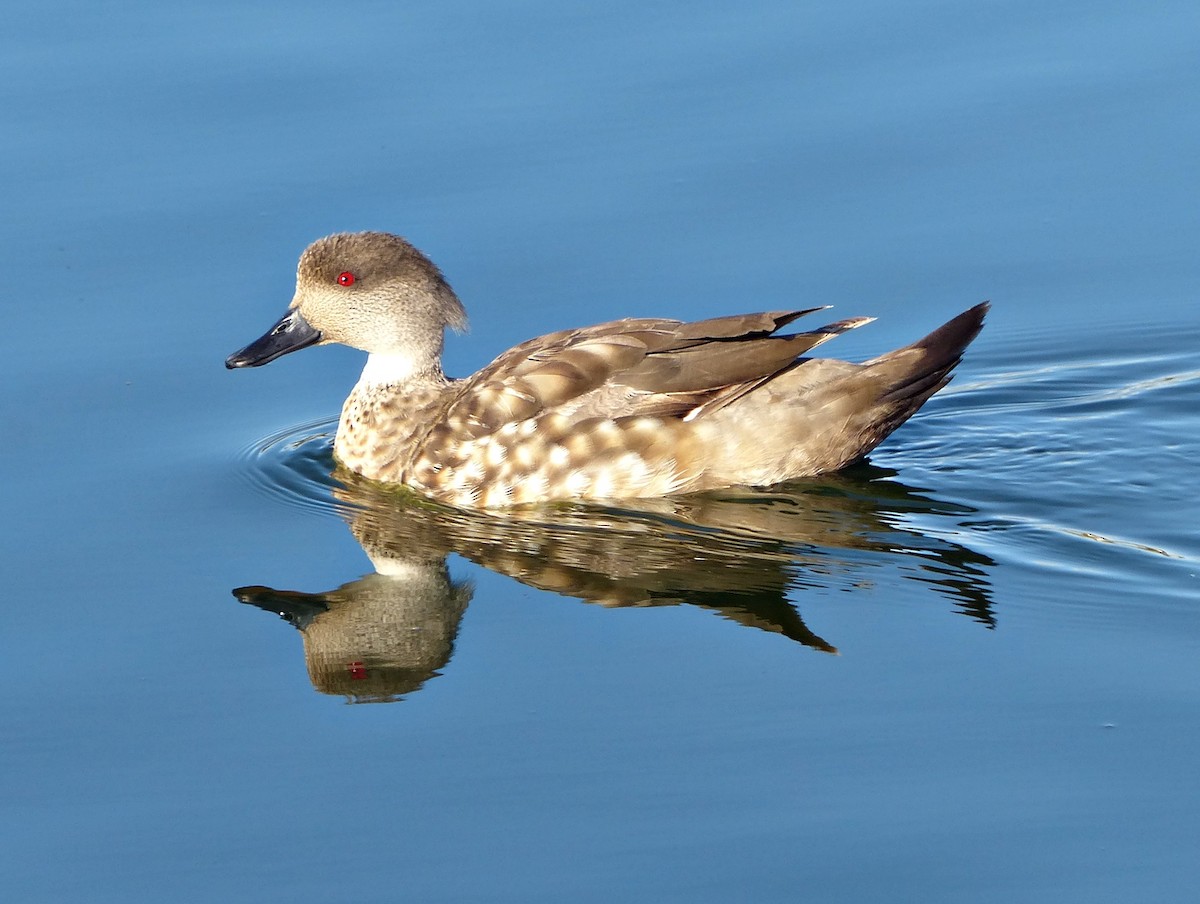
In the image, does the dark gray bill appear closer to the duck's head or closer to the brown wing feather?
the duck's head

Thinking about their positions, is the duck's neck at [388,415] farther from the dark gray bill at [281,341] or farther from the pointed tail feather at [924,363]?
the pointed tail feather at [924,363]

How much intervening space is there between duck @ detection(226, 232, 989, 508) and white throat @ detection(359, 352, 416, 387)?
542 mm

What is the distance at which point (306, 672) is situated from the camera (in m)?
8.19

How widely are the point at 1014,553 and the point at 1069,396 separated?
2077 mm

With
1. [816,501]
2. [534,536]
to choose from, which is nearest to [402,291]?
[534,536]

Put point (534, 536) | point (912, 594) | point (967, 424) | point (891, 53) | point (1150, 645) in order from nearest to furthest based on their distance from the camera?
point (1150, 645), point (912, 594), point (534, 536), point (967, 424), point (891, 53)

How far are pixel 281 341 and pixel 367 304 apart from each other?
0.55 m

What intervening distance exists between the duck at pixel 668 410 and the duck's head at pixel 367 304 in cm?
59

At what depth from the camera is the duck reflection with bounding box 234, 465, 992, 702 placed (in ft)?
27.7

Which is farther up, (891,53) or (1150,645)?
(891,53)

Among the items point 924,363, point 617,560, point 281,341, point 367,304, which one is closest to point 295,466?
point 281,341

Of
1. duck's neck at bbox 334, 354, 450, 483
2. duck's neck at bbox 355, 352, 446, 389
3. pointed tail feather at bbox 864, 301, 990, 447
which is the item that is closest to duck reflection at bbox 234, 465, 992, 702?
duck's neck at bbox 334, 354, 450, 483

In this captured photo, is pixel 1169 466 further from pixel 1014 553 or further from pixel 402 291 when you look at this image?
pixel 402 291

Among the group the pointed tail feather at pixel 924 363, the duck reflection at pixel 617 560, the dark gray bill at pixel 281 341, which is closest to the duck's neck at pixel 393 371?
the dark gray bill at pixel 281 341
